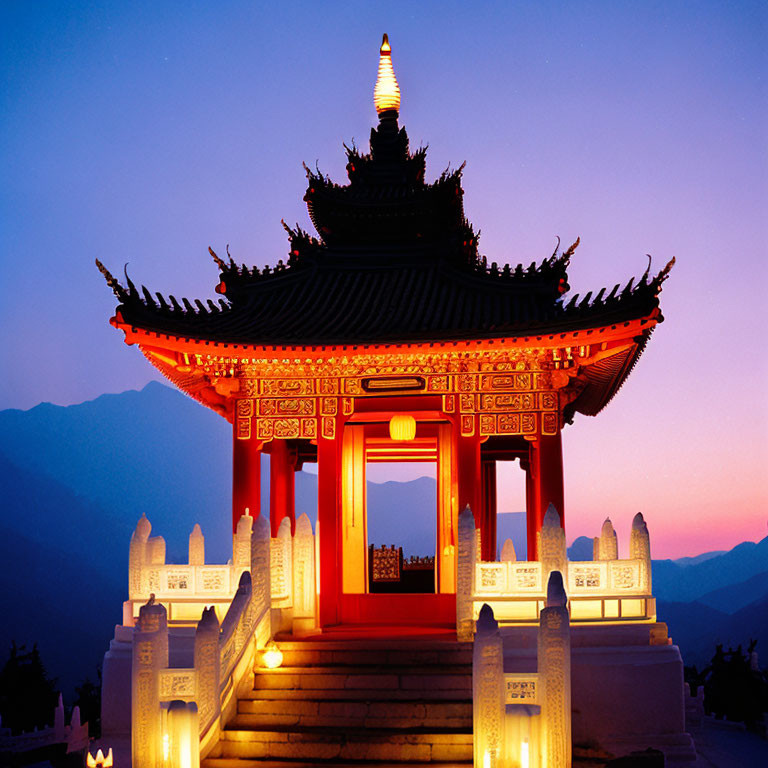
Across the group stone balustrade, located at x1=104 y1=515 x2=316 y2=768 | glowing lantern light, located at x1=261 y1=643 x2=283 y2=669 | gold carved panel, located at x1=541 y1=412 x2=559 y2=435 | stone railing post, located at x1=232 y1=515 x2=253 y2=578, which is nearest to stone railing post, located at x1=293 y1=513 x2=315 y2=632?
stone balustrade, located at x1=104 y1=515 x2=316 y2=768

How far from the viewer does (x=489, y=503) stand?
20.1m

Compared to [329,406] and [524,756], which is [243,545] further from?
[524,756]

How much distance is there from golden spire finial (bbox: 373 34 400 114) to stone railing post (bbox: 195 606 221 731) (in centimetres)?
1054

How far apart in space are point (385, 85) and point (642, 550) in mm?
9570

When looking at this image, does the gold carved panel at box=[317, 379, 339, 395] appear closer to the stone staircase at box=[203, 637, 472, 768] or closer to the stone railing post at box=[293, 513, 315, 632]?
the stone railing post at box=[293, 513, 315, 632]

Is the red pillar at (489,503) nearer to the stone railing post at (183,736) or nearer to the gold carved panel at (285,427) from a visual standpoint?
the gold carved panel at (285,427)

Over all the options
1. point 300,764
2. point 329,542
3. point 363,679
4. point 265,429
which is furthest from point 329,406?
point 300,764

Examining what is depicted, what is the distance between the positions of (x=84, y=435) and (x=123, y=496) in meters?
7.51

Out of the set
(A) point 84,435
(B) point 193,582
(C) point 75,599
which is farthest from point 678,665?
(A) point 84,435

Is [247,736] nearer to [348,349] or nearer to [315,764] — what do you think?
[315,764]

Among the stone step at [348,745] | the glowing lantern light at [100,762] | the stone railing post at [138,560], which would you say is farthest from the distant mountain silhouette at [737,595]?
the glowing lantern light at [100,762]

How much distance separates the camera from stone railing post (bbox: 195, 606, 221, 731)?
9461 millimetres

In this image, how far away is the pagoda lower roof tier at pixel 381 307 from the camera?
1261 cm

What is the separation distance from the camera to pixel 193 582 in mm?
12438
